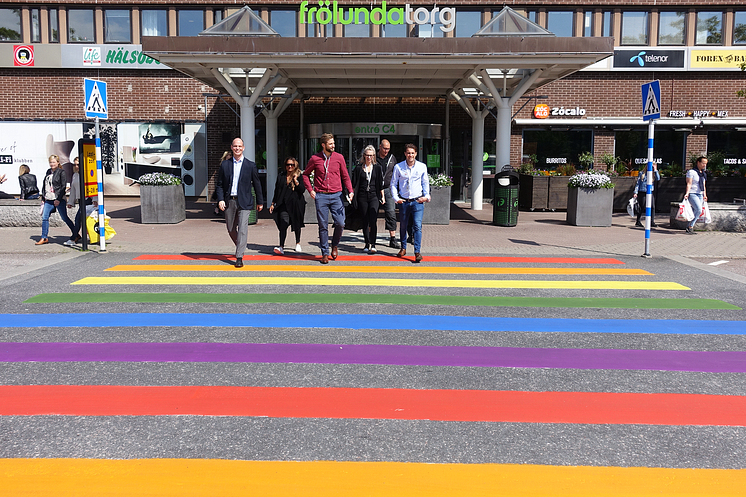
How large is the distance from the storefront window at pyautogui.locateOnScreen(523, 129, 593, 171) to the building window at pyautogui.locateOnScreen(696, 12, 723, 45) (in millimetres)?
4945

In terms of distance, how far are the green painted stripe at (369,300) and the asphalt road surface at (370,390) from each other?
4cm

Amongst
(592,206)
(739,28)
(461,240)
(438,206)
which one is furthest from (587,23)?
(461,240)

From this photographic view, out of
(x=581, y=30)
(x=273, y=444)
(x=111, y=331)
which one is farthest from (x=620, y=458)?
(x=581, y=30)

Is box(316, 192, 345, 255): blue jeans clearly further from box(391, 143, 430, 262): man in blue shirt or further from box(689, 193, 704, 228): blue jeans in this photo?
box(689, 193, 704, 228): blue jeans

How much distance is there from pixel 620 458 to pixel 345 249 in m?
8.78

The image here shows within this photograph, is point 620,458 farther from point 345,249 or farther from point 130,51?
point 130,51

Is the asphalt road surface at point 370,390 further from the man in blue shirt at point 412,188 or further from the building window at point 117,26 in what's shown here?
the building window at point 117,26

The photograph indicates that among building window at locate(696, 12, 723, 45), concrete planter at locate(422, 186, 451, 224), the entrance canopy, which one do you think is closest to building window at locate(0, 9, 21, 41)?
the entrance canopy

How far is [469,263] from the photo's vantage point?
34.9 feet

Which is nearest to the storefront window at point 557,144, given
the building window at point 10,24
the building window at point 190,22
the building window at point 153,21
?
the building window at point 190,22

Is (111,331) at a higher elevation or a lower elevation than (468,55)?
lower

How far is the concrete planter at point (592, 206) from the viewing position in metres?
15.9

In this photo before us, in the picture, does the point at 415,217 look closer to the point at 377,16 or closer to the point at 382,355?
the point at 382,355

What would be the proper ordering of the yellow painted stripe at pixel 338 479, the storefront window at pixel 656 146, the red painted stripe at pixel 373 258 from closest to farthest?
the yellow painted stripe at pixel 338 479 < the red painted stripe at pixel 373 258 < the storefront window at pixel 656 146
